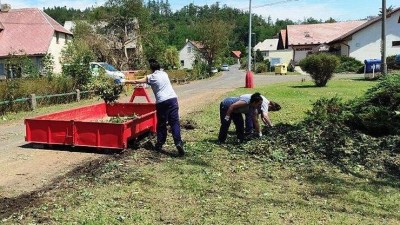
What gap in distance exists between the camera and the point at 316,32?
6494 cm

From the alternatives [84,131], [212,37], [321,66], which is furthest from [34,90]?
[212,37]

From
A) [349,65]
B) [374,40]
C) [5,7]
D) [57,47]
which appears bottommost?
[349,65]

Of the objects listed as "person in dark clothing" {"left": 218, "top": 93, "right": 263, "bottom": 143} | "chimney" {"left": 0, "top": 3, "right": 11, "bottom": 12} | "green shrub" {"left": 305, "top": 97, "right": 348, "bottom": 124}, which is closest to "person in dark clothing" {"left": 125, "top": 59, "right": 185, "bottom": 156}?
"person in dark clothing" {"left": 218, "top": 93, "right": 263, "bottom": 143}

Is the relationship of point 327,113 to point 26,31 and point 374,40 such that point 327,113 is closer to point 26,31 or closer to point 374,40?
point 26,31

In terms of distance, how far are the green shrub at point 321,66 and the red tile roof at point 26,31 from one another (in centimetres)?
1926

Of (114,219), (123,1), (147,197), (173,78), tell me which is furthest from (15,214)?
(123,1)

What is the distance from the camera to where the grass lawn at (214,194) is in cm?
509

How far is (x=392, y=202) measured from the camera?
5.66 m

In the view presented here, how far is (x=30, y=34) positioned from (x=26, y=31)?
0.40 metres

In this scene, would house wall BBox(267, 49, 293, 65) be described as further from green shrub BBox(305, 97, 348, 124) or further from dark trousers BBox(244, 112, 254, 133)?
dark trousers BBox(244, 112, 254, 133)

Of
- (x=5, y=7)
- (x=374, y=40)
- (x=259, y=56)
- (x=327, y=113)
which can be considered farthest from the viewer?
(x=259, y=56)

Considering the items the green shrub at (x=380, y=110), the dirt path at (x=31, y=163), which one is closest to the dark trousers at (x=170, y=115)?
the dirt path at (x=31, y=163)

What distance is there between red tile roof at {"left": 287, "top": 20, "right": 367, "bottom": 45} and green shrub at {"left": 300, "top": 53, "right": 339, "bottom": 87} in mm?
38123

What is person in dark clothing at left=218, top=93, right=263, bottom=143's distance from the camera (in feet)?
28.1
